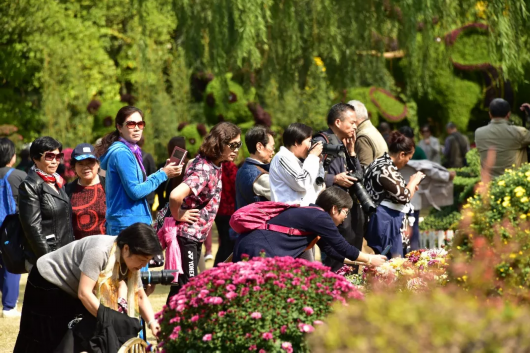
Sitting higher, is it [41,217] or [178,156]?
[178,156]

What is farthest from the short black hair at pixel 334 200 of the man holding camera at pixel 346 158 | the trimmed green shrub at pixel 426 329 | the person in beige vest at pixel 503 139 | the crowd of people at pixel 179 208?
→ the person in beige vest at pixel 503 139

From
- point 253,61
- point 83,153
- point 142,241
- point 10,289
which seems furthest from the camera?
point 253,61

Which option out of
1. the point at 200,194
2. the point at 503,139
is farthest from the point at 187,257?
the point at 503,139

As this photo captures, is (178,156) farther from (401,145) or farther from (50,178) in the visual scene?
(401,145)

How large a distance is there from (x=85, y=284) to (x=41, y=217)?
6.53ft

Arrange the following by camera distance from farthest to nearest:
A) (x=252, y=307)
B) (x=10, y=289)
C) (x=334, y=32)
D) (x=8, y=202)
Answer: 1. (x=334, y=32)
2. (x=8, y=202)
3. (x=10, y=289)
4. (x=252, y=307)

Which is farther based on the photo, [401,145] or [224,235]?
[224,235]

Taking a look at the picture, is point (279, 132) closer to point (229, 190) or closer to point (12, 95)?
point (12, 95)

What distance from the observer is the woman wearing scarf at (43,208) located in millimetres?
6996

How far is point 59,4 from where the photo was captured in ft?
83.1

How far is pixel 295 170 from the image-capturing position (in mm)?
6898

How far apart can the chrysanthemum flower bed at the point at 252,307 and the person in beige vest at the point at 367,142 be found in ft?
13.0

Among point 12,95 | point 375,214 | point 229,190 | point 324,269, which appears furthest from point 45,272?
point 12,95

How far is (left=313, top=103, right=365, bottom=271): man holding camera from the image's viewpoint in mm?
7836
